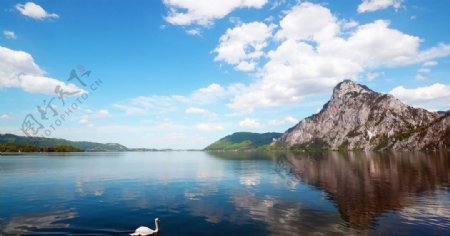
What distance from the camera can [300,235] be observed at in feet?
116

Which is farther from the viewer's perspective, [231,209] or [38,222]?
[231,209]

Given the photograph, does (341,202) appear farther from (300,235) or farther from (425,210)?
(300,235)

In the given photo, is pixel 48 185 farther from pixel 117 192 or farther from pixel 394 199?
pixel 394 199

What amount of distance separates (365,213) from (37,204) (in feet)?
161

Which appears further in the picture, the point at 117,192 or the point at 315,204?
the point at 117,192

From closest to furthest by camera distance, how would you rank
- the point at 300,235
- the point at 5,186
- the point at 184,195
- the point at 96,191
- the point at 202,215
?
1. the point at 300,235
2. the point at 202,215
3. the point at 184,195
4. the point at 96,191
5. the point at 5,186

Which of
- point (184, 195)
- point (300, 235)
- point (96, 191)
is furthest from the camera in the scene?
point (96, 191)

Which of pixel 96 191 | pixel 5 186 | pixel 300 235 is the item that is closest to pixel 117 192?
pixel 96 191

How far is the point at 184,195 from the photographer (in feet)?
210

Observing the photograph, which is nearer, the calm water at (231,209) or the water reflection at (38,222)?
the water reflection at (38,222)

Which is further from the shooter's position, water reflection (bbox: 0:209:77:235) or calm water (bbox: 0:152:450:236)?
calm water (bbox: 0:152:450:236)

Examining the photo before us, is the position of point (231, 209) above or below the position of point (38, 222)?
above

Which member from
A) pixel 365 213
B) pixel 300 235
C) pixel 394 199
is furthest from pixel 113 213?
pixel 394 199

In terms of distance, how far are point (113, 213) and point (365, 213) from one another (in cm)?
3423
